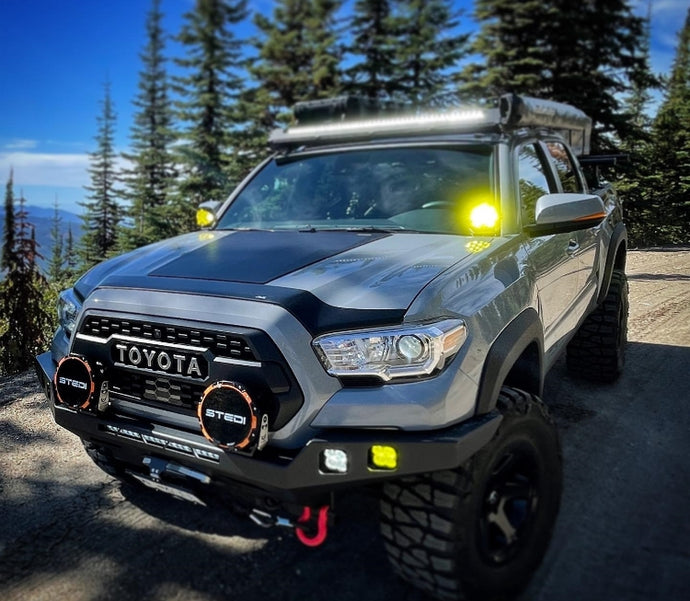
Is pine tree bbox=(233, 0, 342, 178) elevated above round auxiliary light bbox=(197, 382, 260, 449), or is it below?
above

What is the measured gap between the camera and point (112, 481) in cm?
331

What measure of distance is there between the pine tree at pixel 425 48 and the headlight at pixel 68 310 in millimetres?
23158

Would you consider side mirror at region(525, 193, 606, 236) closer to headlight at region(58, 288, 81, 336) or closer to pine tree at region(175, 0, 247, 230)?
headlight at region(58, 288, 81, 336)

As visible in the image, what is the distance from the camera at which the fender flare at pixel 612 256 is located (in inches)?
180

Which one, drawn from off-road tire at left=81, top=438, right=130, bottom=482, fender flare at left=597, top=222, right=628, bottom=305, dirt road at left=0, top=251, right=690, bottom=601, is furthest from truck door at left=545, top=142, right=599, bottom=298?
off-road tire at left=81, top=438, right=130, bottom=482

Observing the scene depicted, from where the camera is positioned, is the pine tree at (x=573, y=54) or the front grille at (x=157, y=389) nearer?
the front grille at (x=157, y=389)

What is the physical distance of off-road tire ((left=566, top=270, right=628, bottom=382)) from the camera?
455cm

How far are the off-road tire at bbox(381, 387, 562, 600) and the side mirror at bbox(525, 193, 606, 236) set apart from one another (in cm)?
101

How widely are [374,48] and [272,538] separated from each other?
2459 centimetres

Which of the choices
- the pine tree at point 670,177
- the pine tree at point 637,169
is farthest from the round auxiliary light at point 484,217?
the pine tree at point 670,177

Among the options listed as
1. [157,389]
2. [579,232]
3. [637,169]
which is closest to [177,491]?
[157,389]

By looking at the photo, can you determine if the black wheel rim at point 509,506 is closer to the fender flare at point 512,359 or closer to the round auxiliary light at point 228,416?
the fender flare at point 512,359

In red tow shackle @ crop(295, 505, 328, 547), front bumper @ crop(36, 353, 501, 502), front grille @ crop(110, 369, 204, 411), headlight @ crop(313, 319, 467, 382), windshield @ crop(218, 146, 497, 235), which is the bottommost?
red tow shackle @ crop(295, 505, 328, 547)

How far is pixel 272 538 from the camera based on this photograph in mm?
2730
